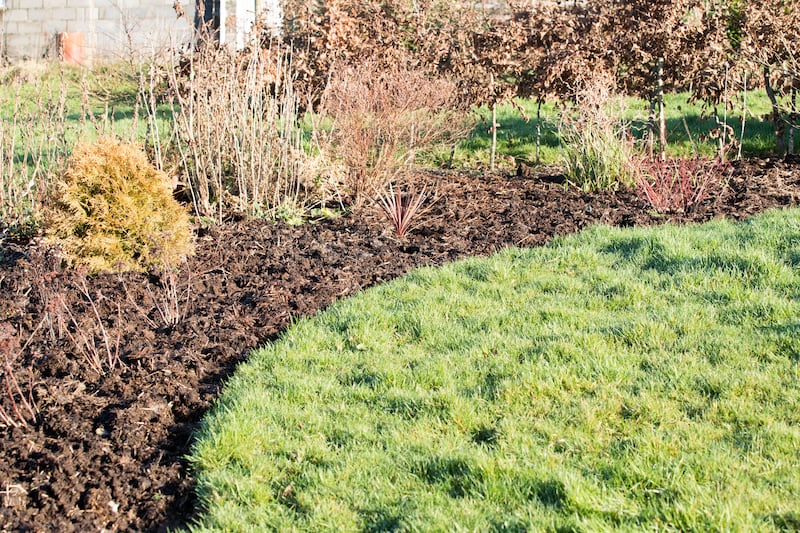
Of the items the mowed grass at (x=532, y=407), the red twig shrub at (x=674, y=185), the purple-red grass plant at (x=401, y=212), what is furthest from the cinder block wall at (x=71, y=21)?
the mowed grass at (x=532, y=407)

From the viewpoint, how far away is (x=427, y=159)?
10625 mm

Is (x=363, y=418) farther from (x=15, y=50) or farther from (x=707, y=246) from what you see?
(x=15, y=50)

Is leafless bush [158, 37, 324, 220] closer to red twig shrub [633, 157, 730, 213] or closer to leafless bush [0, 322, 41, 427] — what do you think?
leafless bush [0, 322, 41, 427]

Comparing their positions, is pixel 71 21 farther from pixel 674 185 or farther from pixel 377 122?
pixel 674 185

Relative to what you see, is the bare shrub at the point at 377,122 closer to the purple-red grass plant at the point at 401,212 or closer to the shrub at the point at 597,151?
the purple-red grass plant at the point at 401,212

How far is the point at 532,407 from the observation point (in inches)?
151

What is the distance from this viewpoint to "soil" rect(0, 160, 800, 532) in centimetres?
352

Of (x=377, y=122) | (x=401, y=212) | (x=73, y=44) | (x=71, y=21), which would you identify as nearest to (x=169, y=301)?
(x=401, y=212)

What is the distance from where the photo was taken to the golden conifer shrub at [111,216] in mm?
5828

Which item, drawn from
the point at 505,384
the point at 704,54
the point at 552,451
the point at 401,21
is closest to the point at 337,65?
the point at 401,21

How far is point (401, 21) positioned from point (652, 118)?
3629mm

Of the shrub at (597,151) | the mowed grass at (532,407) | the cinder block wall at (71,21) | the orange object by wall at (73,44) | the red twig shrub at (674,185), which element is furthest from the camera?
the orange object by wall at (73,44)

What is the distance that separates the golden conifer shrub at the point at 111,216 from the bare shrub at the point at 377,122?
2.32m

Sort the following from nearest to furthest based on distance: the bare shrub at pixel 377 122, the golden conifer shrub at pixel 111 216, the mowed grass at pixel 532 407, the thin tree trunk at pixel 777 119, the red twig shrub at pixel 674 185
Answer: the mowed grass at pixel 532 407
the golden conifer shrub at pixel 111 216
the red twig shrub at pixel 674 185
the bare shrub at pixel 377 122
the thin tree trunk at pixel 777 119
